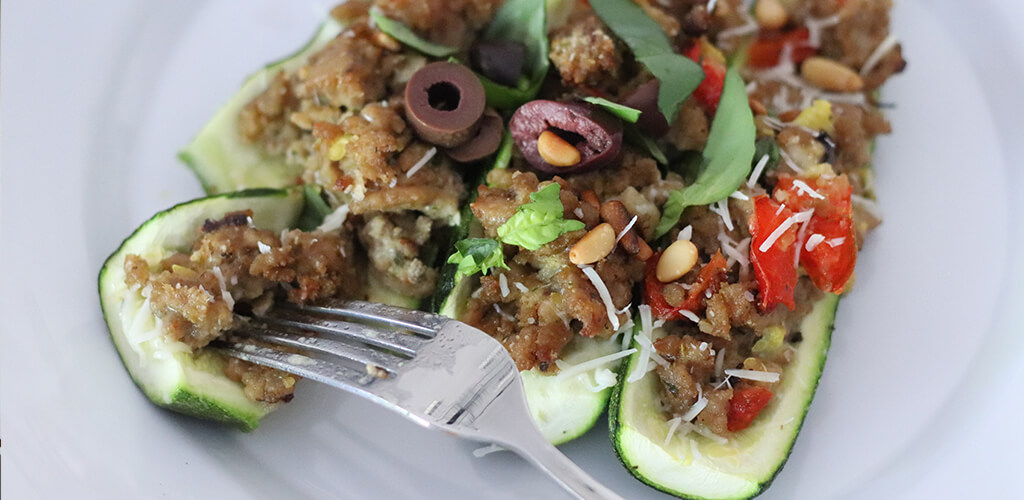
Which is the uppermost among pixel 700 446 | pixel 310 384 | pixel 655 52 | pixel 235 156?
pixel 655 52

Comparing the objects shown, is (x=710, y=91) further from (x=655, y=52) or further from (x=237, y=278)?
(x=237, y=278)

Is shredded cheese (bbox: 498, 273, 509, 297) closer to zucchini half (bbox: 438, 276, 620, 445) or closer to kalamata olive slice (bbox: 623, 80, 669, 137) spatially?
zucchini half (bbox: 438, 276, 620, 445)

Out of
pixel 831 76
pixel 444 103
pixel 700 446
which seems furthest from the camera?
pixel 831 76

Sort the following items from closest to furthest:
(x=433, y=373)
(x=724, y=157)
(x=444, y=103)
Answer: (x=433, y=373)
(x=724, y=157)
(x=444, y=103)

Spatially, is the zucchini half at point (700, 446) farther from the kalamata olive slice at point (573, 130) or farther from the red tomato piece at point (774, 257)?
the kalamata olive slice at point (573, 130)

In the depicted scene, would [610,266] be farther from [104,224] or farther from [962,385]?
[104,224]

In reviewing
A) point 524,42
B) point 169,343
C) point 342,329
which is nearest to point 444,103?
point 524,42
